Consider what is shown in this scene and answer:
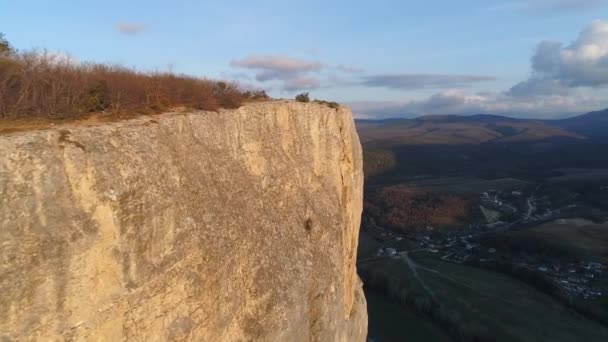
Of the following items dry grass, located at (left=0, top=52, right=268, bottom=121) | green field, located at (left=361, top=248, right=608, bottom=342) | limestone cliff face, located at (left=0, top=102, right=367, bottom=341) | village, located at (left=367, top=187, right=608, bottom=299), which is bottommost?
village, located at (left=367, top=187, right=608, bottom=299)

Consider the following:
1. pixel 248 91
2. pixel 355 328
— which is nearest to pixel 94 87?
pixel 248 91

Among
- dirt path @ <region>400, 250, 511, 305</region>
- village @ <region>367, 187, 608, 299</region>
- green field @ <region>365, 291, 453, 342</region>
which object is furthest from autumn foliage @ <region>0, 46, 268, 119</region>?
village @ <region>367, 187, 608, 299</region>

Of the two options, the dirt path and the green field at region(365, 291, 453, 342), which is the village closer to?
the dirt path

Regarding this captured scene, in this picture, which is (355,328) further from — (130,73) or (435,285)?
(435,285)

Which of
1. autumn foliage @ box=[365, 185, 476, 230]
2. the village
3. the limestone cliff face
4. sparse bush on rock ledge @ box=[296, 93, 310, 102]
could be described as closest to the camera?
the limestone cliff face

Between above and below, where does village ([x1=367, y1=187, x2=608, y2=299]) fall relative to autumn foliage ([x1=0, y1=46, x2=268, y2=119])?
below

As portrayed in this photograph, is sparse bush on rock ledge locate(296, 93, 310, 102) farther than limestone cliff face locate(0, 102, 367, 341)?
Yes
